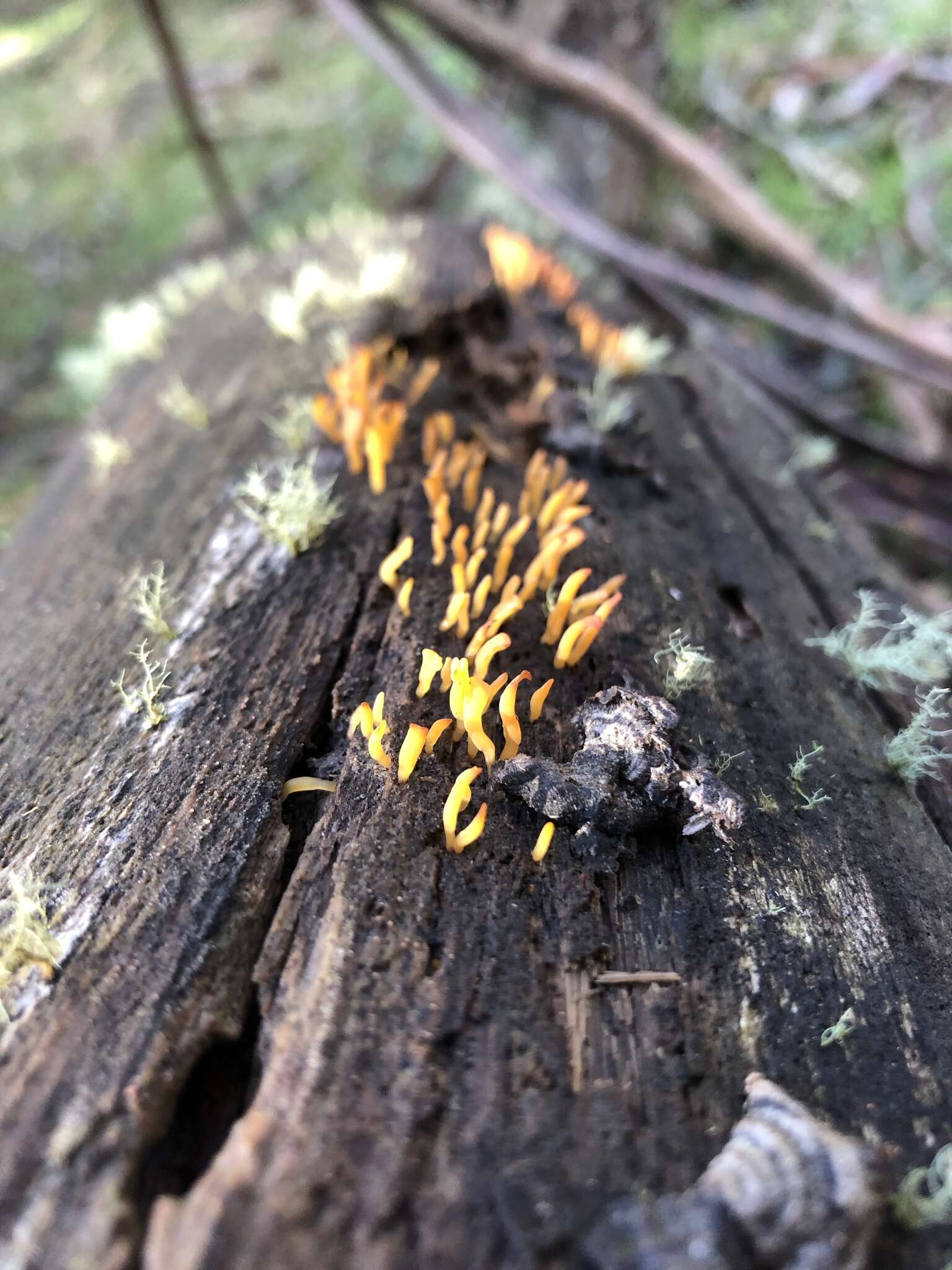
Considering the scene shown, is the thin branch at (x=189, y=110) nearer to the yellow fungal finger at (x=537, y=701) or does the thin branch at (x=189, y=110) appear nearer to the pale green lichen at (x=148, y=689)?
the pale green lichen at (x=148, y=689)

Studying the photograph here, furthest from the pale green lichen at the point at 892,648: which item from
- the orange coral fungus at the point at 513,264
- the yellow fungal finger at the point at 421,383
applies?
the orange coral fungus at the point at 513,264

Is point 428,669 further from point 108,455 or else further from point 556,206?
point 556,206

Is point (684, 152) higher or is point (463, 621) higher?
point (684, 152)

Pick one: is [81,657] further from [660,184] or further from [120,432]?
[660,184]

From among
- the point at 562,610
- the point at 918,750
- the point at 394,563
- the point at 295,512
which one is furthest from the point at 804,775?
the point at 295,512

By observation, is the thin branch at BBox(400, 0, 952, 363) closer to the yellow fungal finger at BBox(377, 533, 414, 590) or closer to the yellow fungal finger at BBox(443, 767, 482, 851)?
the yellow fungal finger at BBox(377, 533, 414, 590)

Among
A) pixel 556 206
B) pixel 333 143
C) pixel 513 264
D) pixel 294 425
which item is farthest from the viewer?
pixel 333 143

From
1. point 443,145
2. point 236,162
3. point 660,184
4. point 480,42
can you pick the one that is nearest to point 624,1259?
point 480,42
